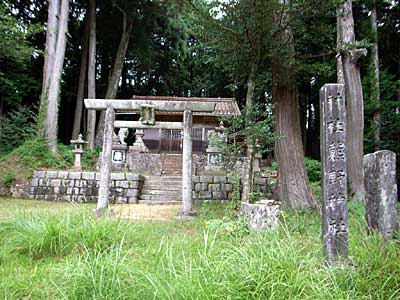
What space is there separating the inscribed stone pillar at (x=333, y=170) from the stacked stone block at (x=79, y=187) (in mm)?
6849

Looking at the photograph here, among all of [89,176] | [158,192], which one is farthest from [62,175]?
[158,192]

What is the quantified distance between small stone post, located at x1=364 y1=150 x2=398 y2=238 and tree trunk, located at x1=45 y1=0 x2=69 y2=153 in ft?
35.8

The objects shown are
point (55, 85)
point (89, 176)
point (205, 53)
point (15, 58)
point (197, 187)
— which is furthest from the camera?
point (205, 53)

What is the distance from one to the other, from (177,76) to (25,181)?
47.2 ft

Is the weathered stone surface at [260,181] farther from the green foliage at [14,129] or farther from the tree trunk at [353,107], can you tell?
the green foliage at [14,129]

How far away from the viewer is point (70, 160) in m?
11.8

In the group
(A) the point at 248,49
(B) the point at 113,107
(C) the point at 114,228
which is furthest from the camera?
(B) the point at 113,107

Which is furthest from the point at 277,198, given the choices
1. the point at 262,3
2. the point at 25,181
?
the point at 25,181

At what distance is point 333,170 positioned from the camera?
298 cm

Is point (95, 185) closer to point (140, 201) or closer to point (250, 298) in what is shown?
point (140, 201)

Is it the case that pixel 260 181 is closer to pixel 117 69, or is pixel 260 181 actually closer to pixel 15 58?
pixel 15 58

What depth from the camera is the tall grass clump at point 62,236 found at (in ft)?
10.8

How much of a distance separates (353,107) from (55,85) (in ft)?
33.4

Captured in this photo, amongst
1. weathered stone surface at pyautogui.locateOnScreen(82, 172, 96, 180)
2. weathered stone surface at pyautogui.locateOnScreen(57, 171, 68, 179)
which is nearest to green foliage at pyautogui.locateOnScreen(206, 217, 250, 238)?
weathered stone surface at pyautogui.locateOnScreen(82, 172, 96, 180)
